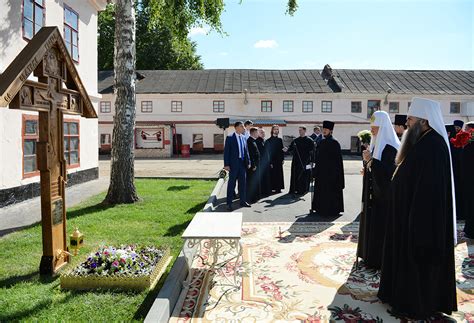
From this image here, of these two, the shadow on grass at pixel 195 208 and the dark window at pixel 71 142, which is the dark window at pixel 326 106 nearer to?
the dark window at pixel 71 142

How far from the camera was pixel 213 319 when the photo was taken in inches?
170

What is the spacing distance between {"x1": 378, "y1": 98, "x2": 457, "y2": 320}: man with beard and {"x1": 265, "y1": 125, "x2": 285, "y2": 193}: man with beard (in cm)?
865

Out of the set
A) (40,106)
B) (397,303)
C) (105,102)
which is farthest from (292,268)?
(105,102)

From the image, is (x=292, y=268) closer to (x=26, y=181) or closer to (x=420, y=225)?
(x=420, y=225)

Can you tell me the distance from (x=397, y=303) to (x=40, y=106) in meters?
4.61

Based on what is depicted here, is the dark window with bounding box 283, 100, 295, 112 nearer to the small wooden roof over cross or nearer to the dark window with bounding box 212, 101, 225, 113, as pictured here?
the dark window with bounding box 212, 101, 225, 113

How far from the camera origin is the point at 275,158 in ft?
44.1

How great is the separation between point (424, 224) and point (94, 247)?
489 cm

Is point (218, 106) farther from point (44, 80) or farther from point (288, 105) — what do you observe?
point (44, 80)

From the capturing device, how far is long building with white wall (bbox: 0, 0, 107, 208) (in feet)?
34.5

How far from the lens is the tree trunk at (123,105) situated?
34.3ft

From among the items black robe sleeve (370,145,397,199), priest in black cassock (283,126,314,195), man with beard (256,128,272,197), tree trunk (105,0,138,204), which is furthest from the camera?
man with beard (256,128,272,197)

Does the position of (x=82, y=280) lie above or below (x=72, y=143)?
below

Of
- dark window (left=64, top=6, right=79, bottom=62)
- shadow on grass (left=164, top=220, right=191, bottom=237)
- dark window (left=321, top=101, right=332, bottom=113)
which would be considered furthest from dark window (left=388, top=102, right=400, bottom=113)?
shadow on grass (left=164, top=220, right=191, bottom=237)
